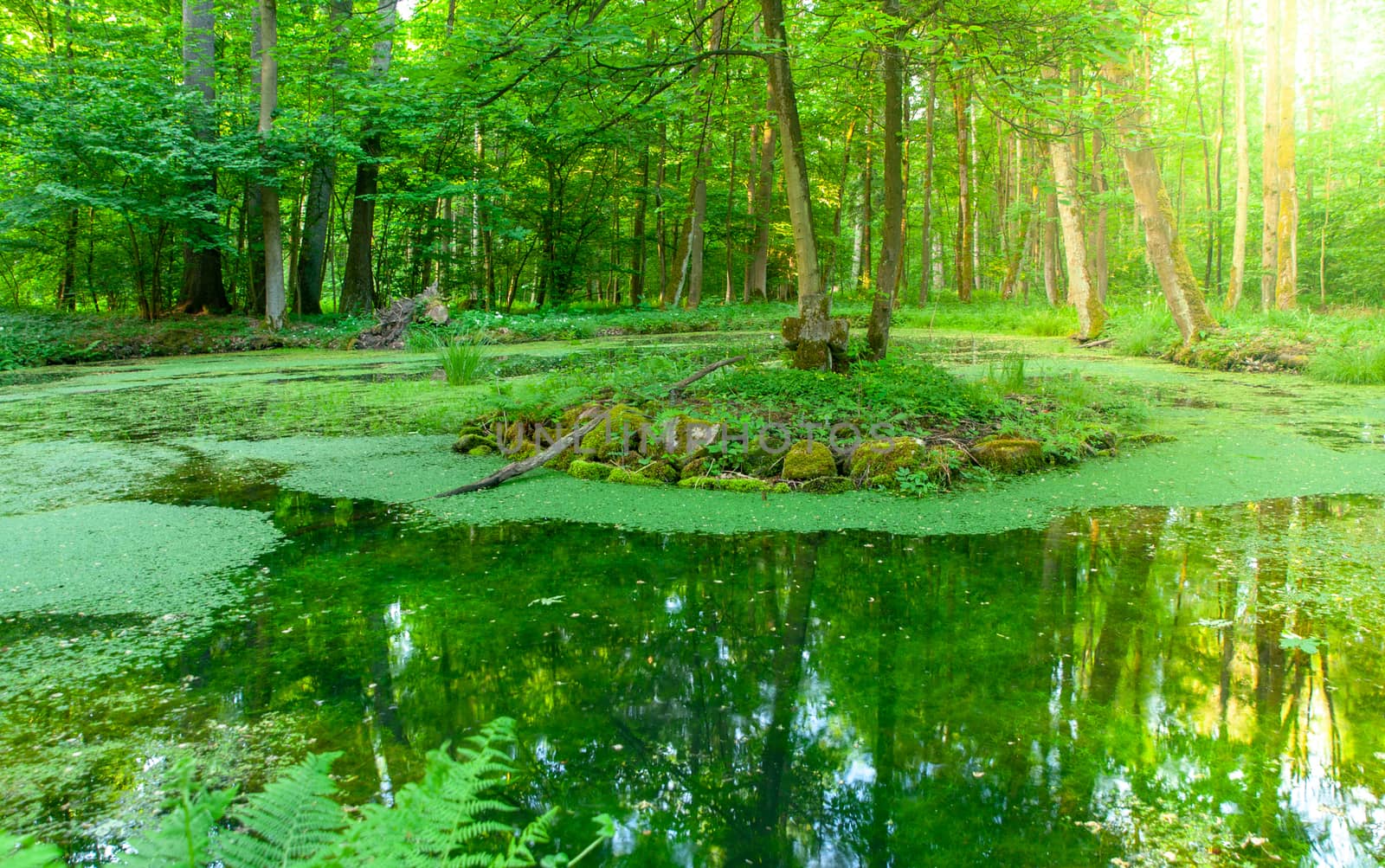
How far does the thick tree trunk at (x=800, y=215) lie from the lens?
541 cm

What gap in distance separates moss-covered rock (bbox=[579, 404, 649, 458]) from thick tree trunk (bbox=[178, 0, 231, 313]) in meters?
11.8

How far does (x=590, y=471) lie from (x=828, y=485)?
1.34 metres

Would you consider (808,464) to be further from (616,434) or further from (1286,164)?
(1286,164)

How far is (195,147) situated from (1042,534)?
13.9 meters

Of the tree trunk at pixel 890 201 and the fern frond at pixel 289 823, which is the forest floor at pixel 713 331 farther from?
the fern frond at pixel 289 823

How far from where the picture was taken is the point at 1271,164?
12008 mm

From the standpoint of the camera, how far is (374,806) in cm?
99

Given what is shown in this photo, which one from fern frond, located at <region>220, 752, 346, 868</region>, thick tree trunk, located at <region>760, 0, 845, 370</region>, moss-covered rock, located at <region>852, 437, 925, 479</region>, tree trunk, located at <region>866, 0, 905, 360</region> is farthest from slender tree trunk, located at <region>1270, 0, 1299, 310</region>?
fern frond, located at <region>220, 752, 346, 868</region>

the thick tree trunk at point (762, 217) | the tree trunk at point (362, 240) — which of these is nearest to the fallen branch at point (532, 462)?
the tree trunk at point (362, 240)

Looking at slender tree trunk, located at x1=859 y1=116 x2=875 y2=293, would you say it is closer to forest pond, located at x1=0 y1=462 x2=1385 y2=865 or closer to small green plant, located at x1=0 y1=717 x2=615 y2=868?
forest pond, located at x1=0 y1=462 x2=1385 y2=865

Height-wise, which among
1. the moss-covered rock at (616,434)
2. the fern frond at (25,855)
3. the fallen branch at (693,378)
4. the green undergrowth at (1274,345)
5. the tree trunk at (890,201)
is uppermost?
the tree trunk at (890,201)

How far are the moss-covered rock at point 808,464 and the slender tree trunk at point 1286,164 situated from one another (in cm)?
1084

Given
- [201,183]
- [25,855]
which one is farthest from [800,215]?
[201,183]

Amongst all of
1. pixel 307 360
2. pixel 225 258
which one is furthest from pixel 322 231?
pixel 307 360
